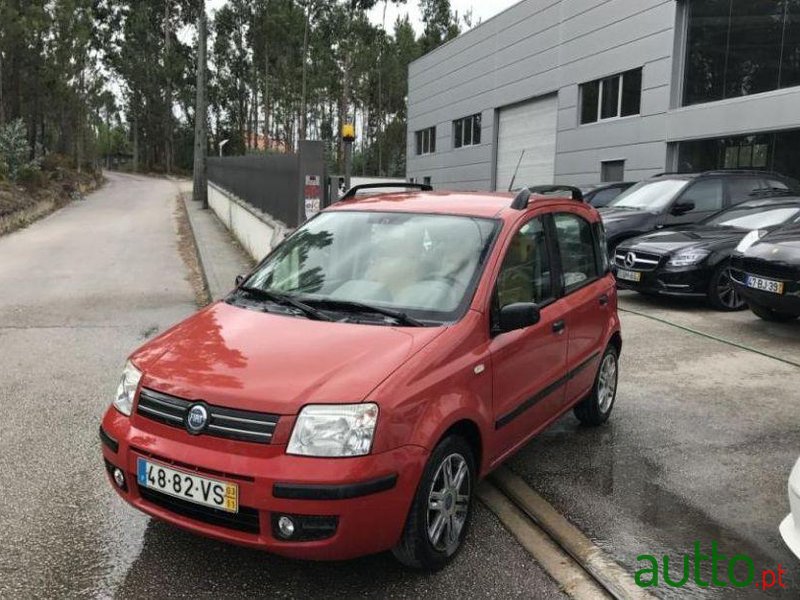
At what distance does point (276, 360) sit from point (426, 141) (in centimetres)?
3591

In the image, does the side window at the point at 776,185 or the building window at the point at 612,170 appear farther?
the building window at the point at 612,170

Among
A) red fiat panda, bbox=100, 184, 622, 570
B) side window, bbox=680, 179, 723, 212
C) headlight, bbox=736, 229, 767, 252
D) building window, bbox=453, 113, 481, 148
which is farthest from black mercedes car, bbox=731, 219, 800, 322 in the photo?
building window, bbox=453, 113, 481, 148

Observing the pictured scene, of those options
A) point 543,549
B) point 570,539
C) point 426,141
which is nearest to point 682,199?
point 570,539

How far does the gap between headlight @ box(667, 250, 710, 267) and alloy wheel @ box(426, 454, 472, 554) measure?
6.95m

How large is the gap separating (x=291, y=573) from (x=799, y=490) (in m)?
2.14

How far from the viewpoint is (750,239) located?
891 cm

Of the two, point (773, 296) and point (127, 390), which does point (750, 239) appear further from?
point (127, 390)

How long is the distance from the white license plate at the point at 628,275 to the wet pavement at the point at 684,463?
282 centimetres

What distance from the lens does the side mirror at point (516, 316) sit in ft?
11.3

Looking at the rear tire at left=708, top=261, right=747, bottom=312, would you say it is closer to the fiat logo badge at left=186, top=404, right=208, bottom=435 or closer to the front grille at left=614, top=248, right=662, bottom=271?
the front grille at left=614, top=248, right=662, bottom=271

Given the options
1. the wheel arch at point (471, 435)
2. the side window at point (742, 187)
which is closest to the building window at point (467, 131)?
the side window at point (742, 187)

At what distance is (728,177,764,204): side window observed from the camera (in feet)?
37.6

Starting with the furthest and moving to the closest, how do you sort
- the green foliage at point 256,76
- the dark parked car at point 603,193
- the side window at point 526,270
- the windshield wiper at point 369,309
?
the green foliage at point 256,76 → the dark parked car at point 603,193 → the side window at point 526,270 → the windshield wiper at point 369,309

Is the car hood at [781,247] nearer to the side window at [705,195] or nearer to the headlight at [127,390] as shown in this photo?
the side window at [705,195]
